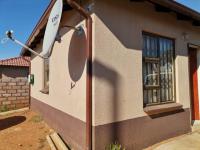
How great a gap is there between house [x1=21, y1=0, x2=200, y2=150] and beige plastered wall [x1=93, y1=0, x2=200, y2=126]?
2 cm

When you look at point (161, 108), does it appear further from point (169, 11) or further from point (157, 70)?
point (169, 11)

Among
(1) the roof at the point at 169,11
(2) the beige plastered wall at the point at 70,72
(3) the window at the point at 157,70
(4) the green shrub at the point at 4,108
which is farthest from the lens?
(4) the green shrub at the point at 4,108

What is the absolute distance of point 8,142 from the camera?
517cm

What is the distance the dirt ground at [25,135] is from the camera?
480 cm

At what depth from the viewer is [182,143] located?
461 centimetres

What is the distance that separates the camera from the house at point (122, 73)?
12.2 feet

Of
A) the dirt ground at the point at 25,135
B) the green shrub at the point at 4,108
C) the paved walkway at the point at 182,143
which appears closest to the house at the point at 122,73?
the paved walkway at the point at 182,143

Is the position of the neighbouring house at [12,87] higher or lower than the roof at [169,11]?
lower

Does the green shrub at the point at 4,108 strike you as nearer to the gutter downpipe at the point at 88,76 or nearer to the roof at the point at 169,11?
the roof at the point at 169,11

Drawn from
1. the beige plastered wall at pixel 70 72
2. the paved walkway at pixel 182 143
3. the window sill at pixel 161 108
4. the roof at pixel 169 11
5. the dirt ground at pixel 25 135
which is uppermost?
the roof at pixel 169 11

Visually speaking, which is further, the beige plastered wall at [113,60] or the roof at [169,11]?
the roof at [169,11]

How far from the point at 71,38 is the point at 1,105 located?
8.52 m

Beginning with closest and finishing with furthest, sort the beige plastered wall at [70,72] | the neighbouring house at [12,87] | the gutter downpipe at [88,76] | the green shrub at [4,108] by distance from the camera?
the gutter downpipe at [88,76] < the beige plastered wall at [70,72] < the green shrub at [4,108] < the neighbouring house at [12,87]

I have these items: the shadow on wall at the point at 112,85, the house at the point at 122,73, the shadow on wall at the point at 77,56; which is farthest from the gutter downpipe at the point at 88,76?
the shadow on wall at the point at 77,56
